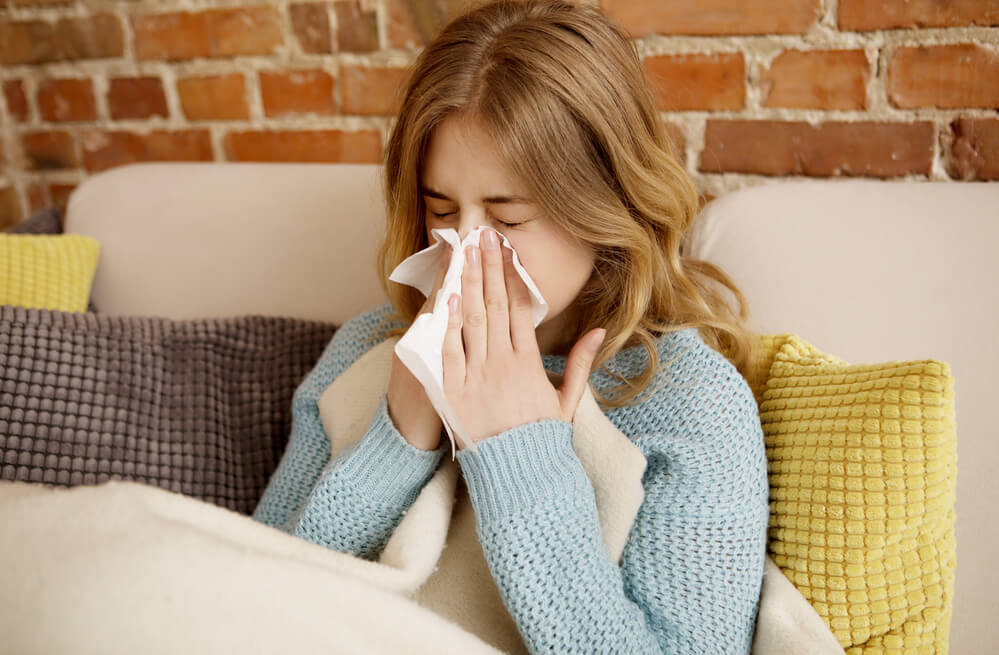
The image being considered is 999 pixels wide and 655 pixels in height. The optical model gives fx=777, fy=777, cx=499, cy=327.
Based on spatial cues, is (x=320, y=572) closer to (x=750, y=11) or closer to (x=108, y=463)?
(x=108, y=463)

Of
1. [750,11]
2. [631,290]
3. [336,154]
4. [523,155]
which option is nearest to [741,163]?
[750,11]

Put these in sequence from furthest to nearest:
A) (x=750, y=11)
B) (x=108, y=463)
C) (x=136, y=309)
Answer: (x=136, y=309), (x=750, y=11), (x=108, y=463)

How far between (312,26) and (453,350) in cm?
86

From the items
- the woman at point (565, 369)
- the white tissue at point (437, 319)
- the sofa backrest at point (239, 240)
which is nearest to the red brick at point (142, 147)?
the sofa backrest at point (239, 240)

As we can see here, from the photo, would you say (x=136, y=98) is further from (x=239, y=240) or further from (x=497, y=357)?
(x=497, y=357)

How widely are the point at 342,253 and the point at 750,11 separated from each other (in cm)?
68

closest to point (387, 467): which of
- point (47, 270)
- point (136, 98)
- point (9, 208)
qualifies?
point (47, 270)

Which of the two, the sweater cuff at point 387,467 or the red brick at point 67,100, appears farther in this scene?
the red brick at point 67,100

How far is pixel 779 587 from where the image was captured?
2.47 ft

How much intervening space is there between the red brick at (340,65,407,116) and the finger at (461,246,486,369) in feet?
2.13

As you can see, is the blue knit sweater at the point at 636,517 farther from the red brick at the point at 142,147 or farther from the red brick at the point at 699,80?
the red brick at the point at 142,147

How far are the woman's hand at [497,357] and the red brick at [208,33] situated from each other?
2.83 feet

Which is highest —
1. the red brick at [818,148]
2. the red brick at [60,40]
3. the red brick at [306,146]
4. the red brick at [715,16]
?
the red brick at [715,16]

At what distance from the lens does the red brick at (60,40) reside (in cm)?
156
